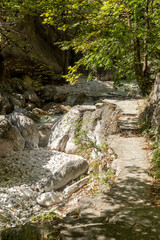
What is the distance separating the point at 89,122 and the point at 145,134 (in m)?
2.72

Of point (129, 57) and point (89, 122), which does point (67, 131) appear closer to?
point (89, 122)

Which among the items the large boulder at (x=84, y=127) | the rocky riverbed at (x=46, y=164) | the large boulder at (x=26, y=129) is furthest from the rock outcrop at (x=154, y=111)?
the large boulder at (x=26, y=129)

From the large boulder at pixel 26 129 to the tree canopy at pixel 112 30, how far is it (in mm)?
3678

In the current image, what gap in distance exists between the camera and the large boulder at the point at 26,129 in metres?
8.56

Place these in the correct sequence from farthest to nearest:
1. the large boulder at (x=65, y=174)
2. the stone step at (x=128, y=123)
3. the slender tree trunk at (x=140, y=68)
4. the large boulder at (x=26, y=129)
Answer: the large boulder at (x=26, y=129), the slender tree trunk at (x=140, y=68), the stone step at (x=128, y=123), the large boulder at (x=65, y=174)

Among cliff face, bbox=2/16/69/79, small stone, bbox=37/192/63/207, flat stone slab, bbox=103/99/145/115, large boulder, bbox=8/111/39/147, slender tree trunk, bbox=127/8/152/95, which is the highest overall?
cliff face, bbox=2/16/69/79

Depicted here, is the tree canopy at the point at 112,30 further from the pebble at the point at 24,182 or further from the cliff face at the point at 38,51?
the cliff face at the point at 38,51

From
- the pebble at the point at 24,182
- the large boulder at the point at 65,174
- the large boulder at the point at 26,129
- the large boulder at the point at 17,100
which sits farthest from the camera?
the large boulder at the point at 17,100

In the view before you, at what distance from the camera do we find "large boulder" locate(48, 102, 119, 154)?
694 centimetres

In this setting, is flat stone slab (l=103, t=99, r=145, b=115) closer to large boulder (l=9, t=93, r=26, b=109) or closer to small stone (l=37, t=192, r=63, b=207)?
small stone (l=37, t=192, r=63, b=207)

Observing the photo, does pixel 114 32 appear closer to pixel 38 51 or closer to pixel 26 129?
pixel 26 129

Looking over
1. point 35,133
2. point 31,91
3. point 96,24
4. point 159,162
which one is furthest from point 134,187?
point 31,91

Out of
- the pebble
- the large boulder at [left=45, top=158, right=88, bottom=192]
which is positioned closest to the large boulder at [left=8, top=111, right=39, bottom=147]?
the pebble

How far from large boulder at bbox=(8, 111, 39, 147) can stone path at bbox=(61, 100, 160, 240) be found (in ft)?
14.5
